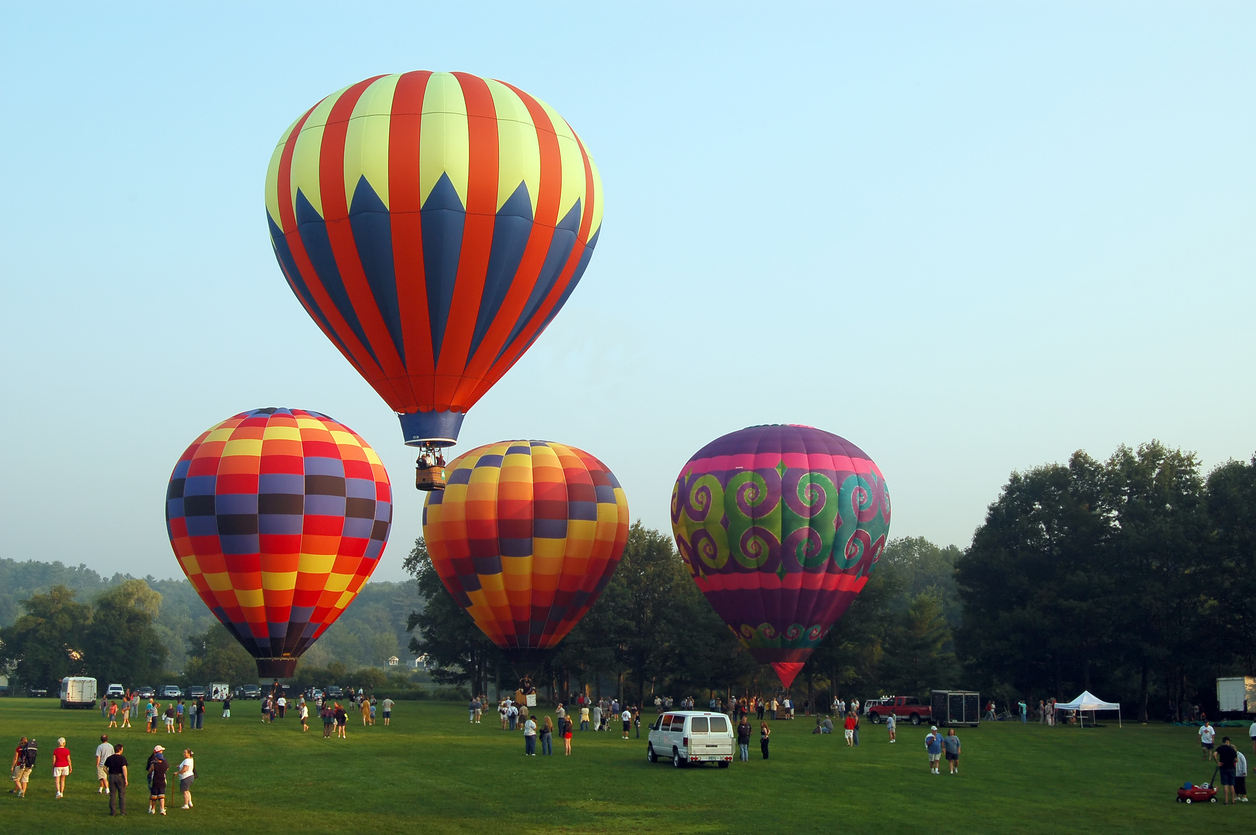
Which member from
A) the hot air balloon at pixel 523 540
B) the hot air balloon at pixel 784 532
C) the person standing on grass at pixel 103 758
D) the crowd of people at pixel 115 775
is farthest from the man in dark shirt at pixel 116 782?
the hot air balloon at pixel 784 532

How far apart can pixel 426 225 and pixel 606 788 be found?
48.7 feet

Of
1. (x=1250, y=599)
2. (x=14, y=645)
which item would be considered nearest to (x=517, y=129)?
(x=1250, y=599)

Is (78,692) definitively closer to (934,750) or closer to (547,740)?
(547,740)

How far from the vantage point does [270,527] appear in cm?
4378

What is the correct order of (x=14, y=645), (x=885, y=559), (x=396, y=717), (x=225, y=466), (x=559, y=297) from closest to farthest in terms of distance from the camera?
(x=559, y=297) → (x=225, y=466) → (x=396, y=717) → (x=14, y=645) → (x=885, y=559)

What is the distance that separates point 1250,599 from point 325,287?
3767 cm

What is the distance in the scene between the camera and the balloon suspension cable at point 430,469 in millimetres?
32875

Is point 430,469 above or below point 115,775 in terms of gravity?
above

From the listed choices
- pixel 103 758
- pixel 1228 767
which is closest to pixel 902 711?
pixel 1228 767

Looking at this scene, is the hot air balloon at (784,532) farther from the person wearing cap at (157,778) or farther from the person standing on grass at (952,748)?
the person wearing cap at (157,778)

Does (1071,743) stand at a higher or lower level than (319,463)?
lower

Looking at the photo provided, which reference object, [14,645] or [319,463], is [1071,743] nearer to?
[319,463]

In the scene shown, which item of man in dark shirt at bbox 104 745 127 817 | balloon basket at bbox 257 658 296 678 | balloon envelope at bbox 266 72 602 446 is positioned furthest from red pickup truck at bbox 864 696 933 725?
man in dark shirt at bbox 104 745 127 817

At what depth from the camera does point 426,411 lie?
33812mm
